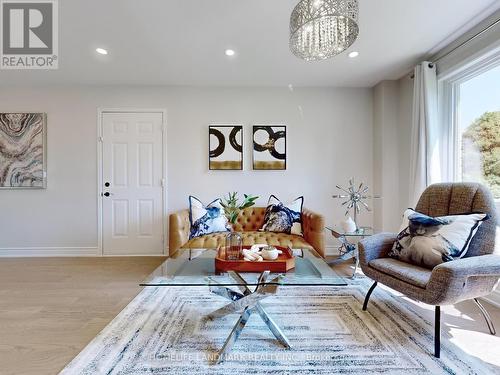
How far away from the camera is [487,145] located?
2656 millimetres

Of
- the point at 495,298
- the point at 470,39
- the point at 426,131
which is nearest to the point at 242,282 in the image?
the point at 495,298

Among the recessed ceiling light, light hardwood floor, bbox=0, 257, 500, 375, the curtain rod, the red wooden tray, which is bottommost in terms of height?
light hardwood floor, bbox=0, 257, 500, 375

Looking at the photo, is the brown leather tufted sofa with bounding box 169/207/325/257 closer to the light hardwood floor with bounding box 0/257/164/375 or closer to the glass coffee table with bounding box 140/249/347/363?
the light hardwood floor with bounding box 0/257/164/375

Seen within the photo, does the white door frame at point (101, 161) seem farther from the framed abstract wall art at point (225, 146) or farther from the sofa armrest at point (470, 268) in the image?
the sofa armrest at point (470, 268)

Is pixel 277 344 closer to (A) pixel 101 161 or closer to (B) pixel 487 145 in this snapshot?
(B) pixel 487 145

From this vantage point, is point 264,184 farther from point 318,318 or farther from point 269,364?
point 269,364

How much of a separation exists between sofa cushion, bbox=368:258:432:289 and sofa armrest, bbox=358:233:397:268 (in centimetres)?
5

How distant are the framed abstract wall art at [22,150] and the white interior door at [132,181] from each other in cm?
89

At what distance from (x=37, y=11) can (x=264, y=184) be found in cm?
300

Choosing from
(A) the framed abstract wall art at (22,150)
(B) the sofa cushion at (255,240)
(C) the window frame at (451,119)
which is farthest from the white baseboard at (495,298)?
(A) the framed abstract wall art at (22,150)

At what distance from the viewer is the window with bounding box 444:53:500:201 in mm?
2566

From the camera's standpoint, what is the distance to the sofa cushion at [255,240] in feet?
9.64

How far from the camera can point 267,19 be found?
239cm

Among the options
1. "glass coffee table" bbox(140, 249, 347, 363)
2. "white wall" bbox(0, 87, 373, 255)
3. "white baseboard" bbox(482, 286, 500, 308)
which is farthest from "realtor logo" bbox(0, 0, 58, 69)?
"white baseboard" bbox(482, 286, 500, 308)
